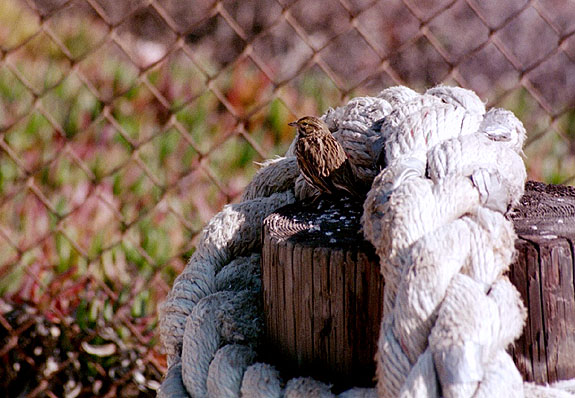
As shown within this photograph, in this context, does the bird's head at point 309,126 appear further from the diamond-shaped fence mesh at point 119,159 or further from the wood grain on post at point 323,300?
the diamond-shaped fence mesh at point 119,159

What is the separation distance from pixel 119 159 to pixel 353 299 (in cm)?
170

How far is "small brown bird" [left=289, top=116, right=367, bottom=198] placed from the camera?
3.89 ft

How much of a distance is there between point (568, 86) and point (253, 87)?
3.64ft

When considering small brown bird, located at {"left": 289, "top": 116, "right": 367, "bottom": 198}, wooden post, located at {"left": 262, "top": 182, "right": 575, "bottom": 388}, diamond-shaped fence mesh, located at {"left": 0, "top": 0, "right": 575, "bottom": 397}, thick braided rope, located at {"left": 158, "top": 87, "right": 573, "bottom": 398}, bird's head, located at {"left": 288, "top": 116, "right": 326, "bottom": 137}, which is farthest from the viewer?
diamond-shaped fence mesh, located at {"left": 0, "top": 0, "right": 575, "bottom": 397}

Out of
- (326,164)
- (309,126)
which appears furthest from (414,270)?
(309,126)

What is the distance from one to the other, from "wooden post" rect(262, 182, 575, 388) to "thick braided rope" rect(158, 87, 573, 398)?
0.11 ft

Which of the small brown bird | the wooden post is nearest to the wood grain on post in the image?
the wooden post

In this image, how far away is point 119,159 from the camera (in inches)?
95.4

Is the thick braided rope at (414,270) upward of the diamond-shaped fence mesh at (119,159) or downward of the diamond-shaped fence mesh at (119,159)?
downward

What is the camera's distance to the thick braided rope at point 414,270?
719 millimetres

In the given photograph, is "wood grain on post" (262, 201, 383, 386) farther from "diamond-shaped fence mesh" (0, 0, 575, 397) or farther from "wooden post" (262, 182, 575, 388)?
"diamond-shaped fence mesh" (0, 0, 575, 397)

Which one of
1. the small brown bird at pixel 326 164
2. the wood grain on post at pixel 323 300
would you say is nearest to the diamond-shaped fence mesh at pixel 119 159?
the small brown bird at pixel 326 164

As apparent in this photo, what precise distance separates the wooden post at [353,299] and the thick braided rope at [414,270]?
0.11 ft

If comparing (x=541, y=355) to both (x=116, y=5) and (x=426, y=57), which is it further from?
(x=116, y=5)
